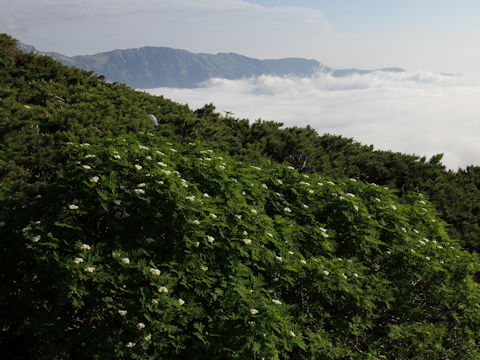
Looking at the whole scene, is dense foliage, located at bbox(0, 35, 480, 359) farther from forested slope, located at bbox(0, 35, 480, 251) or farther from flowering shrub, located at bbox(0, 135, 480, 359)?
forested slope, located at bbox(0, 35, 480, 251)

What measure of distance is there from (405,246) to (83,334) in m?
4.56

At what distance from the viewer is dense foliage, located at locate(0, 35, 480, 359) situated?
342 cm

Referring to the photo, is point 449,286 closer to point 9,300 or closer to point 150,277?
point 150,277

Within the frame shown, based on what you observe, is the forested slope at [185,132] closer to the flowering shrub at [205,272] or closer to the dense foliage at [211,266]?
the dense foliage at [211,266]

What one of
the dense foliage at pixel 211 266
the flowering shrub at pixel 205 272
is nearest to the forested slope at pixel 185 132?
the dense foliage at pixel 211 266

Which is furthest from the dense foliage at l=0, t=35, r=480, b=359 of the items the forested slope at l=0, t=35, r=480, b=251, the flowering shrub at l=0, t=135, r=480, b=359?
the forested slope at l=0, t=35, r=480, b=251

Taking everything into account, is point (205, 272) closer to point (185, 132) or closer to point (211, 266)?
point (211, 266)

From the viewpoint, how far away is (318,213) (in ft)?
18.6

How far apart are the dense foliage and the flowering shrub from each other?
2 cm

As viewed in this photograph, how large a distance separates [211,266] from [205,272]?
0.41 feet

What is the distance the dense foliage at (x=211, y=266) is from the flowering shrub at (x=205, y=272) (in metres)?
0.02

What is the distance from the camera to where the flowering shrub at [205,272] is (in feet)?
11.2

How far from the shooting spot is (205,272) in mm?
3771

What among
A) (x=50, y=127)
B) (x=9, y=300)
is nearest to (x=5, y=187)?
(x=9, y=300)
